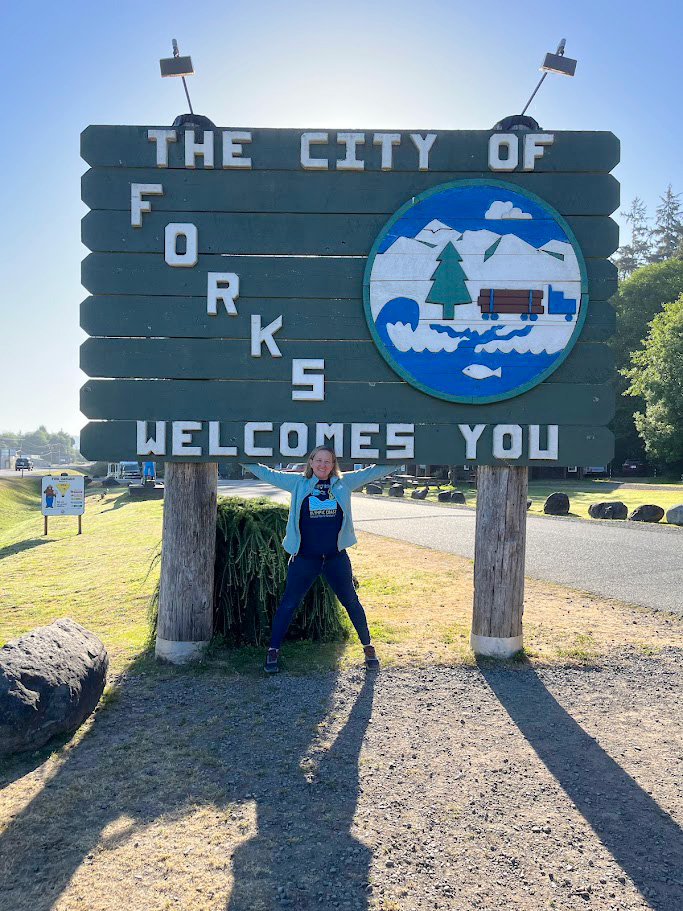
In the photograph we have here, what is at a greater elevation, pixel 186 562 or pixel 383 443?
pixel 383 443

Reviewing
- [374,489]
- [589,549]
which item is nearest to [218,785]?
[589,549]

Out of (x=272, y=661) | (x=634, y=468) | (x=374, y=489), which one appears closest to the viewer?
(x=272, y=661)

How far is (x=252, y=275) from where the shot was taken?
4945mm

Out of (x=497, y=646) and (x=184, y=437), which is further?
(x=497, y=646)

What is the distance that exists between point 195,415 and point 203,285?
1109 millimetres

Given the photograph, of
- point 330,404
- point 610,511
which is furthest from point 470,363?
point 610,511

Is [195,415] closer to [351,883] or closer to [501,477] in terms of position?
[501,477]

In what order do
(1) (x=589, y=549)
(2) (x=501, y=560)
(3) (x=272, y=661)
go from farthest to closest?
1. (1) (x=589, y=549)
2. (2) (x=501, y=560)
3. (3) (x=272, y=661)

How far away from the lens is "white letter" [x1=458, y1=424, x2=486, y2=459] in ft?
16.0

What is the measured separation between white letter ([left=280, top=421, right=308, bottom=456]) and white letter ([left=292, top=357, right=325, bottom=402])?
0.75ft

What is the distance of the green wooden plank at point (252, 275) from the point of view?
491cm

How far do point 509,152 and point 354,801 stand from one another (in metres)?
4.95

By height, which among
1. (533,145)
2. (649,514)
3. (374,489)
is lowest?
(374,489)

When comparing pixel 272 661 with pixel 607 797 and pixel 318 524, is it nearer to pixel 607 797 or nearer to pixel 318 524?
pixel 318 524
